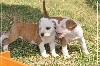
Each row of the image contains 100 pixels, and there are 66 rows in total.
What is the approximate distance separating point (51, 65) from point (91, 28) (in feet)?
7.76

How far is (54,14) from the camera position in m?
8.84

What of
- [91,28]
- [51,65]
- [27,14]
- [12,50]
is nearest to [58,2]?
[27,14]

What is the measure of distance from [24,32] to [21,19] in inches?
80.9

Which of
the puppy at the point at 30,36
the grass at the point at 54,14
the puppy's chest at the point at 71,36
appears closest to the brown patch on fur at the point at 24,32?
the puppy at the point at 30,36

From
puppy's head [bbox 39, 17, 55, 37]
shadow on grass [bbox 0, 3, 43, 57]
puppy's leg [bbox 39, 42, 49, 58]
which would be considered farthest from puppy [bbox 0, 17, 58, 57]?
shadow on grass [bbox 0, 3, 43, 57]

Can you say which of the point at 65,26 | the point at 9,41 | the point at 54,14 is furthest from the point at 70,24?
the point at 54,14

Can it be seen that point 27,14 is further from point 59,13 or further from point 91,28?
point 91,28

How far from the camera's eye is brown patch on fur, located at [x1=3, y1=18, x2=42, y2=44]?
5945 mm

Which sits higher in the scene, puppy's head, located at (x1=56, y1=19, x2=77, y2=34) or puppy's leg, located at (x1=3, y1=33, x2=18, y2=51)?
puppy's head, located at (x1=56, y1=19, x2=77, y2=34)

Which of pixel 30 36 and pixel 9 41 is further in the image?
pixel 9 41

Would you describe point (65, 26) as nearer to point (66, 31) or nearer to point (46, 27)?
point (66, 31)

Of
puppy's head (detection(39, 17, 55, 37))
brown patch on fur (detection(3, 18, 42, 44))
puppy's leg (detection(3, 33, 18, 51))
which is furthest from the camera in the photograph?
puppy's leg (detection(3, 33, 18, 51))

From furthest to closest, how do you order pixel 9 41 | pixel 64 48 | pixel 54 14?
pixel 54 14, pixel 9 41, pixel 64 48

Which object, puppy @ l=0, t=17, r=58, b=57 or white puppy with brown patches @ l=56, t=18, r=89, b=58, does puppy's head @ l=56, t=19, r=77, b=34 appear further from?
puppy @ l=0, t=17, r=58, b=57
